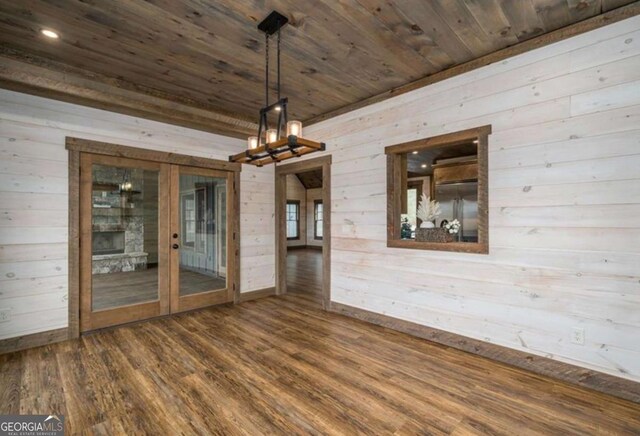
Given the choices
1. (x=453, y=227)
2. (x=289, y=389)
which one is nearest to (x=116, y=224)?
(x=289, y=389)

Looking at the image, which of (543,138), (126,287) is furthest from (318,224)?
(543,138)

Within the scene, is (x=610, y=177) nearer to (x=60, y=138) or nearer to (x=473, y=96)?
(x=473, y=96)

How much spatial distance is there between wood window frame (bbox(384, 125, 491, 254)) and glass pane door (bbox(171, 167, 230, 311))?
2.71 meters

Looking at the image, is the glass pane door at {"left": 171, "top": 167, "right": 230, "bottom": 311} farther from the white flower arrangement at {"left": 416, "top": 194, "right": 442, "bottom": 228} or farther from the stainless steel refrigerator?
the stainless steel refrigerator

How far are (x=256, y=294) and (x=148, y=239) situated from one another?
1944 mm

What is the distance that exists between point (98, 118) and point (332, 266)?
365 cm

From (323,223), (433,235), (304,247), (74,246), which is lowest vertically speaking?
(304,247)

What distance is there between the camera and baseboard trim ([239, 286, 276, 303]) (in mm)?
4948

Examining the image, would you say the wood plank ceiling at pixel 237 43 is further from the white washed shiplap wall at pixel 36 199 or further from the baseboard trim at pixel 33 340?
the baseboard trim at pixel 33 340

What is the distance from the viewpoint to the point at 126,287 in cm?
390

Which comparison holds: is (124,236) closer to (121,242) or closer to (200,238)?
(121,242)

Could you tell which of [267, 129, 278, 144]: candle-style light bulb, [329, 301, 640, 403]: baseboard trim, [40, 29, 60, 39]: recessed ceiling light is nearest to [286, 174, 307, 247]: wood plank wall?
[329, 301, 640, 403]: baseboard trim

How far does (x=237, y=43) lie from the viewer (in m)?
2.69

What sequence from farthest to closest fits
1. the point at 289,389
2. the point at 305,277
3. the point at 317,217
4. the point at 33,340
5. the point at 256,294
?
the point at 317,217
the point at 305,277
the point at 256,294
the point at 33,340
the point at 289,389
